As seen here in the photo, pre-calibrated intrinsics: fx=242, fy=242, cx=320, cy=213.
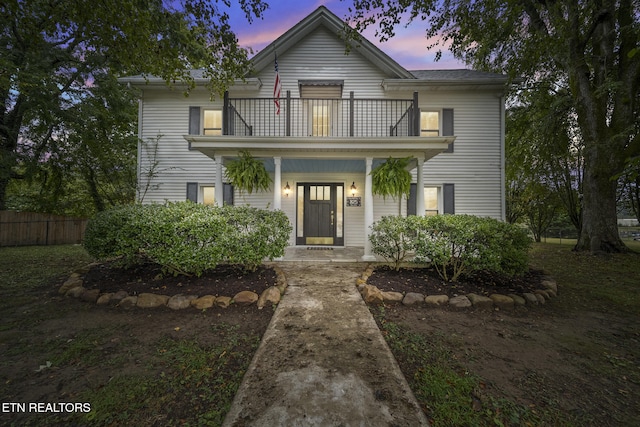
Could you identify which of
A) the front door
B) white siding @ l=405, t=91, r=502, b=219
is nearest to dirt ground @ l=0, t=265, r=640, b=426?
the front door

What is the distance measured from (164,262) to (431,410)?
3.74 m

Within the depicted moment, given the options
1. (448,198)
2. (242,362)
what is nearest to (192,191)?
(242,362)

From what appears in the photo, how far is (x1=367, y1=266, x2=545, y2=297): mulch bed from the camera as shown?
12.1 feet

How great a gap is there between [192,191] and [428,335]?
26.4 ft

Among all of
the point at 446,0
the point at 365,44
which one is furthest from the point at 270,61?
the point at 446,0

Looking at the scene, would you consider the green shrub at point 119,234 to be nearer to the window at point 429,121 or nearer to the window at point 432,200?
the window at point 432,200

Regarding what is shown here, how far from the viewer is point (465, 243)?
3857mm

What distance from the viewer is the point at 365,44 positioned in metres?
7.88

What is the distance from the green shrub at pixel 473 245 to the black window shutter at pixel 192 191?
7136mm

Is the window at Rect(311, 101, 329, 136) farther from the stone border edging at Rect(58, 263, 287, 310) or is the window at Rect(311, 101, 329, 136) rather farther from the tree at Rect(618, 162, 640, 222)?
the tree at Rect(618, 162, 640, 222)

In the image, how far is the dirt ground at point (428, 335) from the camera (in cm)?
181

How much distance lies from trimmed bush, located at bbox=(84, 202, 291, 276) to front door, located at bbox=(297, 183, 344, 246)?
154 inches

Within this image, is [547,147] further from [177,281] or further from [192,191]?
[192,191]

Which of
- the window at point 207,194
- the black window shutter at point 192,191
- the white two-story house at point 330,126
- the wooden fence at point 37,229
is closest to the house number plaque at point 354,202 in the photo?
the white two-story house at point 330,126
